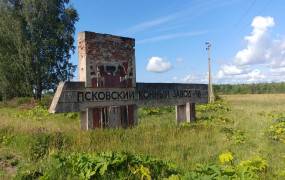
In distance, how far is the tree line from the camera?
37688mm

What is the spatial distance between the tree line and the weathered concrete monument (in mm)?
25423

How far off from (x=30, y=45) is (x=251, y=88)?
298 feet

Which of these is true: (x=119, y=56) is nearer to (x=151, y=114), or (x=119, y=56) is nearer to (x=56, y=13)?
(x=151, y=114)

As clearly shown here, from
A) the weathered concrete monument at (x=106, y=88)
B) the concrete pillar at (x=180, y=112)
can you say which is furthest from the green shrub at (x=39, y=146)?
the concrete pillar at (x=180, y=112)

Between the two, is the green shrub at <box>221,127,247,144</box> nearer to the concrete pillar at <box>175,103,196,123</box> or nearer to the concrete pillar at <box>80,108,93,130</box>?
the concrete pillar at <box>175,103,196,123</box>

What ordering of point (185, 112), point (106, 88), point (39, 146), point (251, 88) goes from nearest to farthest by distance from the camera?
point (39, 146)
point (106, 88)
point (185, 112)
point (251, 88)

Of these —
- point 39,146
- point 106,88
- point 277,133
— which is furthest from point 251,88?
point 39,146

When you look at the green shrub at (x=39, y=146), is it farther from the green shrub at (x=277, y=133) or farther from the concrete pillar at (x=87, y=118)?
the green shrub at (x=277, y=133)

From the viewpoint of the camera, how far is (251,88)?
387 ft

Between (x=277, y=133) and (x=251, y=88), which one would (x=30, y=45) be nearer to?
(x=277, y=133)

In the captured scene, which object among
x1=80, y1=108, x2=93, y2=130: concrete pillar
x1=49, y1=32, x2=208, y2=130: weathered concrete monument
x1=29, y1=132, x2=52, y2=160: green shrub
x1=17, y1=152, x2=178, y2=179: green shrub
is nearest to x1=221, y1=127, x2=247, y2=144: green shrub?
x1=49, y1=32, x2=208, y2=130: weathered concrete monument

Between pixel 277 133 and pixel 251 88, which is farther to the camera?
pixel 251 88

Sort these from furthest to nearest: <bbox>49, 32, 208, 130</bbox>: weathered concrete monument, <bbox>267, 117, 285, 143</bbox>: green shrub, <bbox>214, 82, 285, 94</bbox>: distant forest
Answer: <bbox>214, 82, 285, 94</bbox>: distant forest, <bbox>49, 32, 208, 130</bbox>: weathered concrete monument, <bbox>267, 117, 285, 143</bbox>: green shrub

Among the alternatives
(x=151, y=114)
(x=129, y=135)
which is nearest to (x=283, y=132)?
(x=129, y=135)
